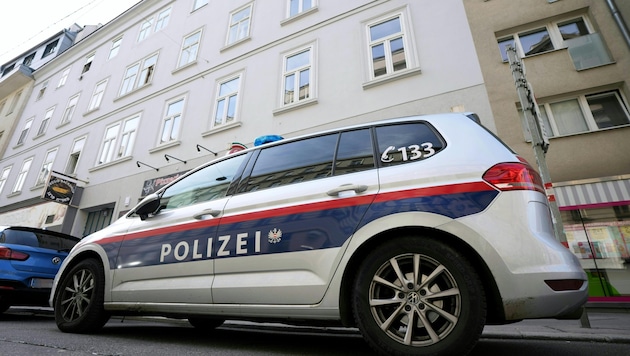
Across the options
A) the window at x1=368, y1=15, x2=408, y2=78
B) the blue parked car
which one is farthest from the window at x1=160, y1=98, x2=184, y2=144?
the window at x1=368, y1=15, x2=408, y2=78

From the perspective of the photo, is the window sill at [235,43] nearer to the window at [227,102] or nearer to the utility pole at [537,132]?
the window at [227,102]

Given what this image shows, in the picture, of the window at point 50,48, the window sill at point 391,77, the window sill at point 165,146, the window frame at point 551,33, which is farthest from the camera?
the window at point 50,48

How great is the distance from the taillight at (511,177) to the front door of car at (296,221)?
702 mm

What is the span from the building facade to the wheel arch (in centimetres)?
553

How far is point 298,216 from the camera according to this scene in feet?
7.49

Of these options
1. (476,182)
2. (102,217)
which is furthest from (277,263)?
(102,217)

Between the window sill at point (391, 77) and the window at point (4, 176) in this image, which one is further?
the window at point (4, 176)

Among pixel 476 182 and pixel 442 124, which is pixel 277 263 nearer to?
pixel 476 182

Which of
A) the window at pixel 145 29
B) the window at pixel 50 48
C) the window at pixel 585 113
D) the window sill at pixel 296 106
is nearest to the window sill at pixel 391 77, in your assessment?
the window sill at pixel 296 106

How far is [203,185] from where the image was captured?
3137mm

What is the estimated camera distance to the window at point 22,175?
1608cm

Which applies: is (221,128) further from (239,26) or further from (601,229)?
(601,229)

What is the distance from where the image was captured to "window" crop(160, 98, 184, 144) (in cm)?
1145

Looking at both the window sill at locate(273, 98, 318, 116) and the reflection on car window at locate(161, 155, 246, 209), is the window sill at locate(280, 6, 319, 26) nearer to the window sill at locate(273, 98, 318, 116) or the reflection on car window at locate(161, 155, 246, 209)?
the window sill at locate(273, 98, 318, 116)
